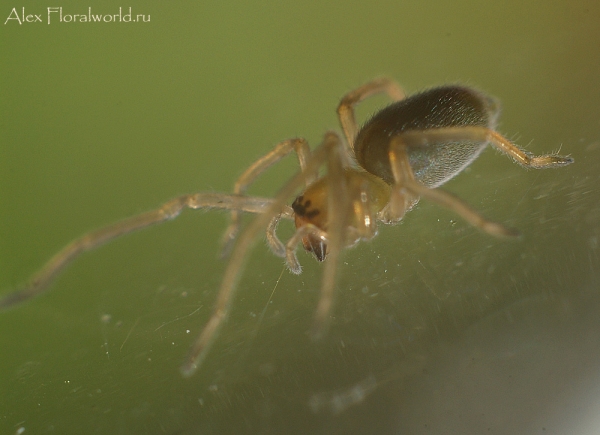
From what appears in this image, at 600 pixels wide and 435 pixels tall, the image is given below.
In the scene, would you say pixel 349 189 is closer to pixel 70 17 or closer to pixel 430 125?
pixel 430 125

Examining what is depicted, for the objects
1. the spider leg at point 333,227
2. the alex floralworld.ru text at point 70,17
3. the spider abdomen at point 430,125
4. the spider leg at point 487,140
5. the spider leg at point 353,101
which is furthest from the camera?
the alex floralworld.ru text at point 70,17

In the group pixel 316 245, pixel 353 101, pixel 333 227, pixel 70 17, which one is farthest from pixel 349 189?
pixel 70 17

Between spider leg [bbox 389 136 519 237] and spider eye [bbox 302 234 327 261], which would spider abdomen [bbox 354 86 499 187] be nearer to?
spider leg [bbox 389 136 519 237]

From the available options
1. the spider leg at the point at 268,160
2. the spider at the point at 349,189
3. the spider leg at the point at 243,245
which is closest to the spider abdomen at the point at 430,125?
the spider at the point at 349,189

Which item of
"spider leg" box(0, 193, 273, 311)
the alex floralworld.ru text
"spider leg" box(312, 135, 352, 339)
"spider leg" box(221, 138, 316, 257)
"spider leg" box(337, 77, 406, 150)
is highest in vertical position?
the alex floralworld.ru text

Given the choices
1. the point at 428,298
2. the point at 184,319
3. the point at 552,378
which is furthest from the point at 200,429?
the point at 552,378

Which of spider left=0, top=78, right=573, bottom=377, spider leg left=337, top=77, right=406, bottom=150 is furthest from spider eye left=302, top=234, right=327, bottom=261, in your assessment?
spider leg left=337, top=77, right=406, bottom=150

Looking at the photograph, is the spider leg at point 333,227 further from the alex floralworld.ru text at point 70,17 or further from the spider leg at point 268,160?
the alex floralworld.ru text at point 70,17
